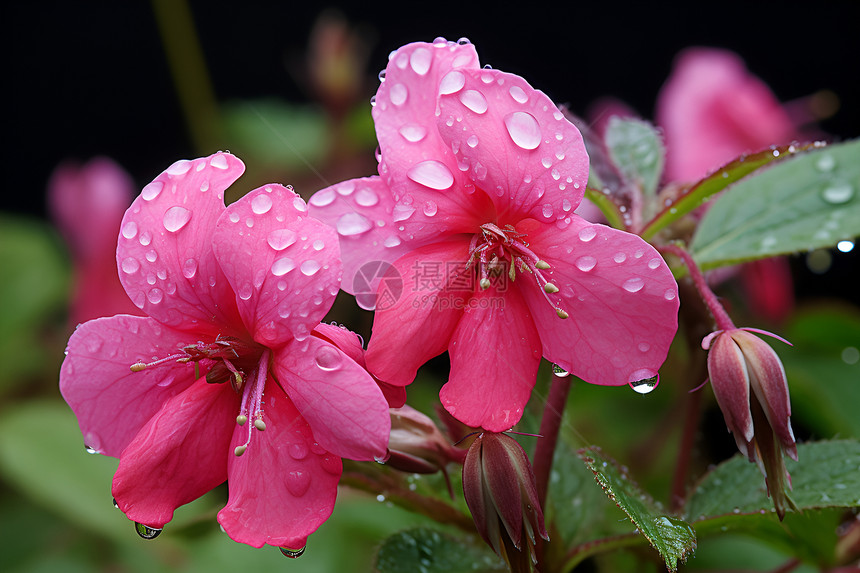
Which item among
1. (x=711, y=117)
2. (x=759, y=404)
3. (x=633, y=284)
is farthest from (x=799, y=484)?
(x=711, y=117)

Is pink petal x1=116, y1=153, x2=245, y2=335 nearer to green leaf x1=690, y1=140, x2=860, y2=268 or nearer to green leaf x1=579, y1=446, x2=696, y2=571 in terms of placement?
green leaf x1=579, y1=446, x2=696, y2=571

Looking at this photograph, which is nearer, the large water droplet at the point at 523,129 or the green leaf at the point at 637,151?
the large water droplet at the point at 523,129

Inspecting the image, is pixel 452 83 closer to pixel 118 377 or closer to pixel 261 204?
pixel 261 204

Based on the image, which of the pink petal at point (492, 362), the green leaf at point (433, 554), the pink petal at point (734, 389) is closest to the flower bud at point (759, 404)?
the pink petal at point (734, 389)

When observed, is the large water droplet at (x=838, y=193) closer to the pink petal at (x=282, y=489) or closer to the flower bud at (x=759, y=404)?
the flower bud at (x=759, y=404)

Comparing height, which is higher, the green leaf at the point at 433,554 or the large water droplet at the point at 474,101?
the large water droplet at the point at 474,101

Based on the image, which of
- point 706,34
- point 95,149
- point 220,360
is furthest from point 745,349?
point 95,149
